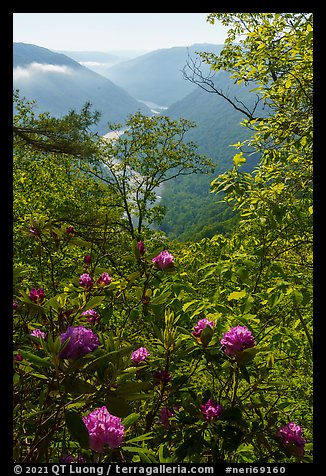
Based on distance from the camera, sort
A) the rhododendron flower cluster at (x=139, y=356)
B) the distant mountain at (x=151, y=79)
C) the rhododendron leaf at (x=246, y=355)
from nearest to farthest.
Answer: the rhododendron leaf at (x=246, y=355), the rhododendron flower cluster at (x=139, y=356), the distant mountain at (x=151, y=79)

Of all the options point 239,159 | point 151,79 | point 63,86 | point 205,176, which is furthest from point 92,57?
point 151,79

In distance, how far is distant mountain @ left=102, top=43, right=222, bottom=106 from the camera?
263 ft

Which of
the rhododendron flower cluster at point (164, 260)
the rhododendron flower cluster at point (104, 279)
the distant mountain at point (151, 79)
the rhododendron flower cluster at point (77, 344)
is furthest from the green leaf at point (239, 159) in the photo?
the distant mountain at point (151, 79)

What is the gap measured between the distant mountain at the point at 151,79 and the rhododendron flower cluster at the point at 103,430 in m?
77.9

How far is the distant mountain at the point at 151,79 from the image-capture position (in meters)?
80.3

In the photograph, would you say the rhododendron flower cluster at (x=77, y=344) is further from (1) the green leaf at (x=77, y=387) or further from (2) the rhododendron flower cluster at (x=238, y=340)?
(2) the rhododendron flower cluster at (x=238, y=340)

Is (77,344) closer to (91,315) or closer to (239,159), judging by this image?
(91,315)

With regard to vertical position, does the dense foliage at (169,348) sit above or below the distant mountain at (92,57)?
below

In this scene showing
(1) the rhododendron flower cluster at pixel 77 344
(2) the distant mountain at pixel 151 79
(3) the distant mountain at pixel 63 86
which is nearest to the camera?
(1) the rhododendron flower cluster at pixel 77 344

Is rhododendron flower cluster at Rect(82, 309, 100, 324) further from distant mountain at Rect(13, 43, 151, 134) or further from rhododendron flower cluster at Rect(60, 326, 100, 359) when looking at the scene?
distant mountain at Rect(13, 43, 151, 134)

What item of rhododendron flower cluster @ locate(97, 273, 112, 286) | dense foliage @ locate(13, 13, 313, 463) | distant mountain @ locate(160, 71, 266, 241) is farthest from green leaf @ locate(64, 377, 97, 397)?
distant mountain @ locate(160, 71, 266, 241)

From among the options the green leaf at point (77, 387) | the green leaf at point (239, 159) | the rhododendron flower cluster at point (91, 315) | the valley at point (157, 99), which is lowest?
the green leaf at point (77, 387)

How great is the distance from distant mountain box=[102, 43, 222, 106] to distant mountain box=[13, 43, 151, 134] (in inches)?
96.2

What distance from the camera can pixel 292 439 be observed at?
1135mm
